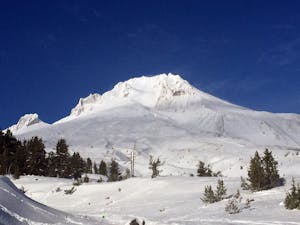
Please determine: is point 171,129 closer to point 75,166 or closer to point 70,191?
point 75,166

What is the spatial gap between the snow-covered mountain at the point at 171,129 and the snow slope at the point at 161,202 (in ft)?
103

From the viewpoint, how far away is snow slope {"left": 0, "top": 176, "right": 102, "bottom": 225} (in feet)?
38.2

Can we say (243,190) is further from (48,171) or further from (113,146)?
(113,146)

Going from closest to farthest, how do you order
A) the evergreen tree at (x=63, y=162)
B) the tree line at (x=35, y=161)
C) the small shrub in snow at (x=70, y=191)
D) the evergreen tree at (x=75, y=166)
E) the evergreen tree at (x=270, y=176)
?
the evergreen tree at (x=270, y=176) → the small shrub in snow at (x=70, y=191) → the tree line at (x=35, y=161) → the evergreen tree at (x=63, y=162) → the evergreen tree at (x=75, y=166)

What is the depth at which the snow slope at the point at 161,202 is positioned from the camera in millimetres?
17750

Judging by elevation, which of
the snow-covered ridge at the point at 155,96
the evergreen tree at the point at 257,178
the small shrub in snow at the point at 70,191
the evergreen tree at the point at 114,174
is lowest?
the small shrub in snow at the point at 70,191

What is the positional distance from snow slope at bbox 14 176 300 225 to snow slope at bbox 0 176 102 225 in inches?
160

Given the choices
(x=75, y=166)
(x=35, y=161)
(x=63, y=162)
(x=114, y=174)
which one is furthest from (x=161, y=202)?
(x=63, y=162)

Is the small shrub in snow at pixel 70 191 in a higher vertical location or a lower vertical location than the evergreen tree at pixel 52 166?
lower

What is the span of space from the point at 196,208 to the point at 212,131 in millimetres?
102117

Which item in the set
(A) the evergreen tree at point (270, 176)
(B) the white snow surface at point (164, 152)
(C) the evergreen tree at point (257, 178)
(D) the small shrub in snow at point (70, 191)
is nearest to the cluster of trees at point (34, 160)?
(B) the white snow surface at point (164, 152)

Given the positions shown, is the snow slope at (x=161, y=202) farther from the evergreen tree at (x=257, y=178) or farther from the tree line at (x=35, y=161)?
the tree line at (x=35, y=161)

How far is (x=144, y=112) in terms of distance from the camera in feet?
492

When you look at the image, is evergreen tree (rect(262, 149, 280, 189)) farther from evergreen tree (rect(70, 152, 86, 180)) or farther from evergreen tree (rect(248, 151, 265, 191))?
evergreen tree (rect(70, 152, 86, 180))
